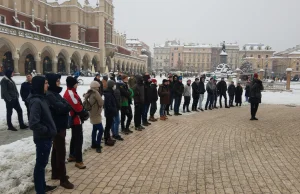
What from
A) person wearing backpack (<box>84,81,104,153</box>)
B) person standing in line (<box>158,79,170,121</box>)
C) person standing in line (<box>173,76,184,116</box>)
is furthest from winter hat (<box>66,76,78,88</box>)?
person standing in line (<box>173,76,184,116</box>)

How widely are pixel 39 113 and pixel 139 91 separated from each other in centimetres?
540

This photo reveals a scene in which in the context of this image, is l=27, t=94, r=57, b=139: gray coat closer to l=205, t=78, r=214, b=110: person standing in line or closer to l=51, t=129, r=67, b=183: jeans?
l=51, t=129, r=67, b=183: jeans

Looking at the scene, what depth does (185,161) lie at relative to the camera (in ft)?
19.0

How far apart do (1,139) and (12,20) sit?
107ft

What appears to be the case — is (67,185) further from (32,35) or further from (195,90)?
(32,35)

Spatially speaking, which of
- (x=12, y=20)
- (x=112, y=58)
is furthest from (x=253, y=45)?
(x=12, y=20)

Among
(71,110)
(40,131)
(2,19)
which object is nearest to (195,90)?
(71,110)

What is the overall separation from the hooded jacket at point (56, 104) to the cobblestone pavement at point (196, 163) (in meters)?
1.14

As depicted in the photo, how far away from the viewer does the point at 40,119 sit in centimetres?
385

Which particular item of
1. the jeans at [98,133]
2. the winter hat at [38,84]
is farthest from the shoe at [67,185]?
the jeans at [98,133]

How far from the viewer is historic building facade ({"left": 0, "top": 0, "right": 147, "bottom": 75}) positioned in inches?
1141

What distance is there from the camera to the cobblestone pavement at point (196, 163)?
14.9ft

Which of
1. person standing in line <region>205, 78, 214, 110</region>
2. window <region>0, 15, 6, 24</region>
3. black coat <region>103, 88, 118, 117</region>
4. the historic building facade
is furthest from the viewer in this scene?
window <region>0, 15, 6, 24</region>

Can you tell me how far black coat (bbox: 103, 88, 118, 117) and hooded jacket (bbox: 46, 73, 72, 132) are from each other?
2.19 m
